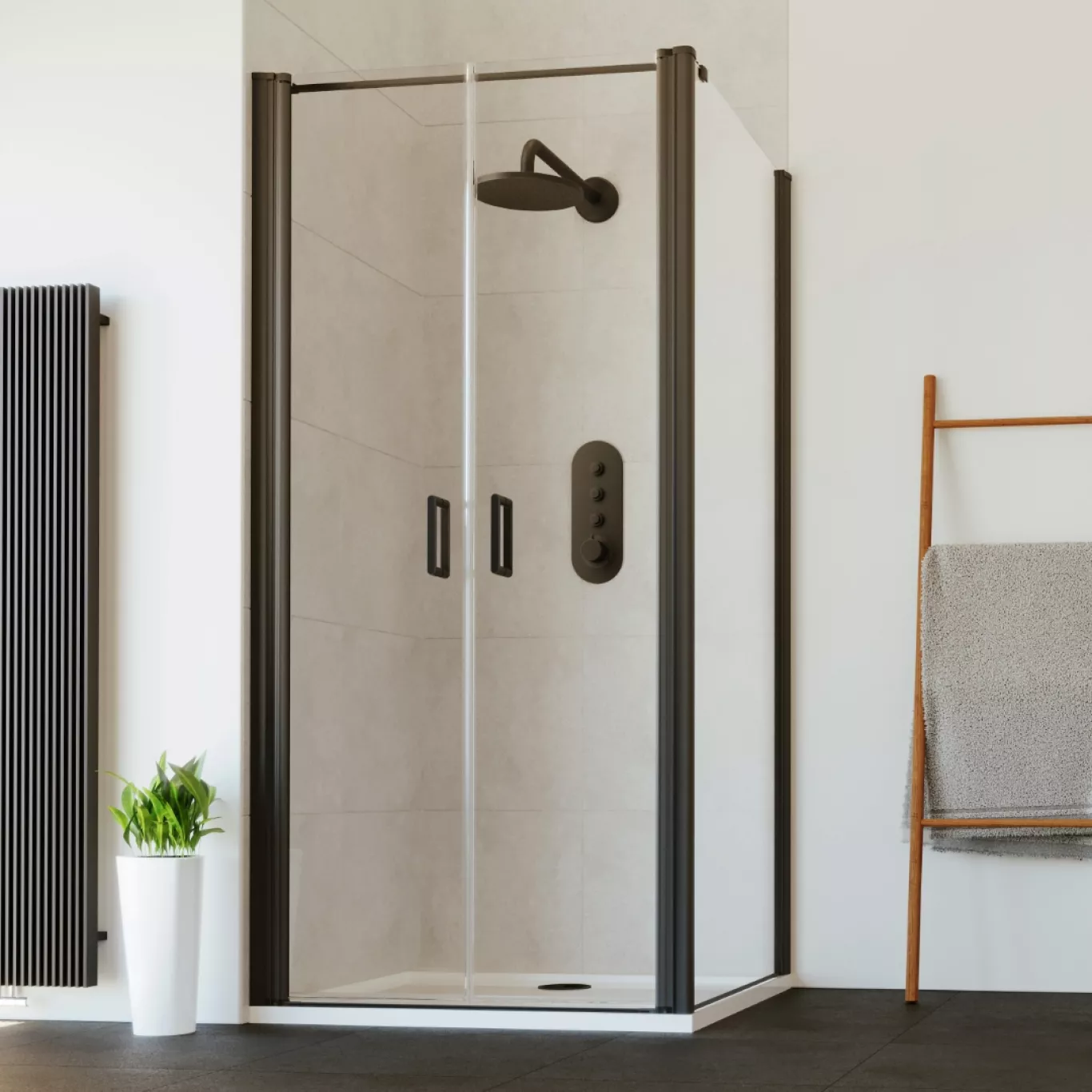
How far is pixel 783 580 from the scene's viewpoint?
12.3 ft

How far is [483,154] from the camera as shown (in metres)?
3.14

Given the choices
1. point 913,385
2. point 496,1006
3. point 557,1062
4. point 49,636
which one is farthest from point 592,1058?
point 913,385

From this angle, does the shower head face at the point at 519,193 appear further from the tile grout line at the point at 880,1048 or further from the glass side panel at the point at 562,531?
the tile grout line at the point at 880,1048

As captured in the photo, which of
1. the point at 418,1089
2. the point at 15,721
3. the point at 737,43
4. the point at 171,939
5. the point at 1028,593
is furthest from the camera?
the point at 737,43

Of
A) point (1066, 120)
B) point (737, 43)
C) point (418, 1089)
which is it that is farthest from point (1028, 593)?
point (418, 1089)

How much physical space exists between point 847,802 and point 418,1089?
4.93 feet

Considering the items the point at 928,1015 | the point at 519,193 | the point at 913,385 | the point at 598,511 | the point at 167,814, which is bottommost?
the point at 928,1015

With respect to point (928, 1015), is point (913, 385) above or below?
above

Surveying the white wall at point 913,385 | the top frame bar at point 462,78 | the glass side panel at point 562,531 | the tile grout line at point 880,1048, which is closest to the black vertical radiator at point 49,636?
the top frame bar at point 462,78

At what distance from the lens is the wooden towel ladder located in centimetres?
344

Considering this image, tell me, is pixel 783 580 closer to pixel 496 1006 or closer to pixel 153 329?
pixel 496 1006

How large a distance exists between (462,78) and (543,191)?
26cm

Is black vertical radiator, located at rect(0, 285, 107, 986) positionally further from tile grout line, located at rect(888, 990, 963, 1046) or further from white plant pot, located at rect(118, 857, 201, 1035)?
tile grout line, located at rect(888, 990, 963, 1046)

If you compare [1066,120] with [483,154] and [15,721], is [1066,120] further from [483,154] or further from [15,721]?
[15,721]
